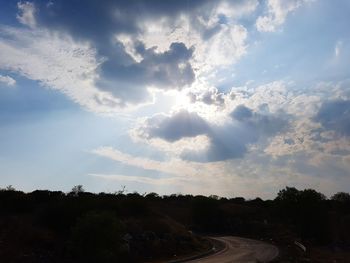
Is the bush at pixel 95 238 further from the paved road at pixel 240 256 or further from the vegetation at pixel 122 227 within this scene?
the paved road at pixel 240 256

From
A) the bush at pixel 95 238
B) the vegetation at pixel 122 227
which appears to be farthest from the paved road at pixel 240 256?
the bush at pixel 95 238

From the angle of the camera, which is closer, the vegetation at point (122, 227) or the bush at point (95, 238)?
the bush at point (95, 238)

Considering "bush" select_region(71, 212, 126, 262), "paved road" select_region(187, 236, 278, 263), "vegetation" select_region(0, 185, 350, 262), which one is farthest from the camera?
"paved road" select_region(187, 236, 278, 263)

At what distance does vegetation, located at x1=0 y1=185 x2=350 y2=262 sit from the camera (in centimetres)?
2628

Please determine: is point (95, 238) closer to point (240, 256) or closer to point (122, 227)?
point (122, 227)

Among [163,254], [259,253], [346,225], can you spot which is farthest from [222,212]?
[163,254]

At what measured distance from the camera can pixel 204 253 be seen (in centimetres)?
3772

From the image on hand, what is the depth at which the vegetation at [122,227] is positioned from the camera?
26.3 m

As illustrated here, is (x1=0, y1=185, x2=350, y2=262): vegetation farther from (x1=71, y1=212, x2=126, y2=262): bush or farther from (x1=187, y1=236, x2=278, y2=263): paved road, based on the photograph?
(x1=187, y1=236, x2=278, y2=263): paved road

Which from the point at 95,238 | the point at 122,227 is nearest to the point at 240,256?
the point at 122,227

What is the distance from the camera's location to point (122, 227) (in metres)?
29.3

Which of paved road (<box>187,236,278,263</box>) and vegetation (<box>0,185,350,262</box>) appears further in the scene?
paved road (<box>187,236,278,263</box>)

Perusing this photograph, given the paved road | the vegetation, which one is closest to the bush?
the vegetation

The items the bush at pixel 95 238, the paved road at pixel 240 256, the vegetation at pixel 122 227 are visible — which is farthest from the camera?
the paved road at pixel 240 256
